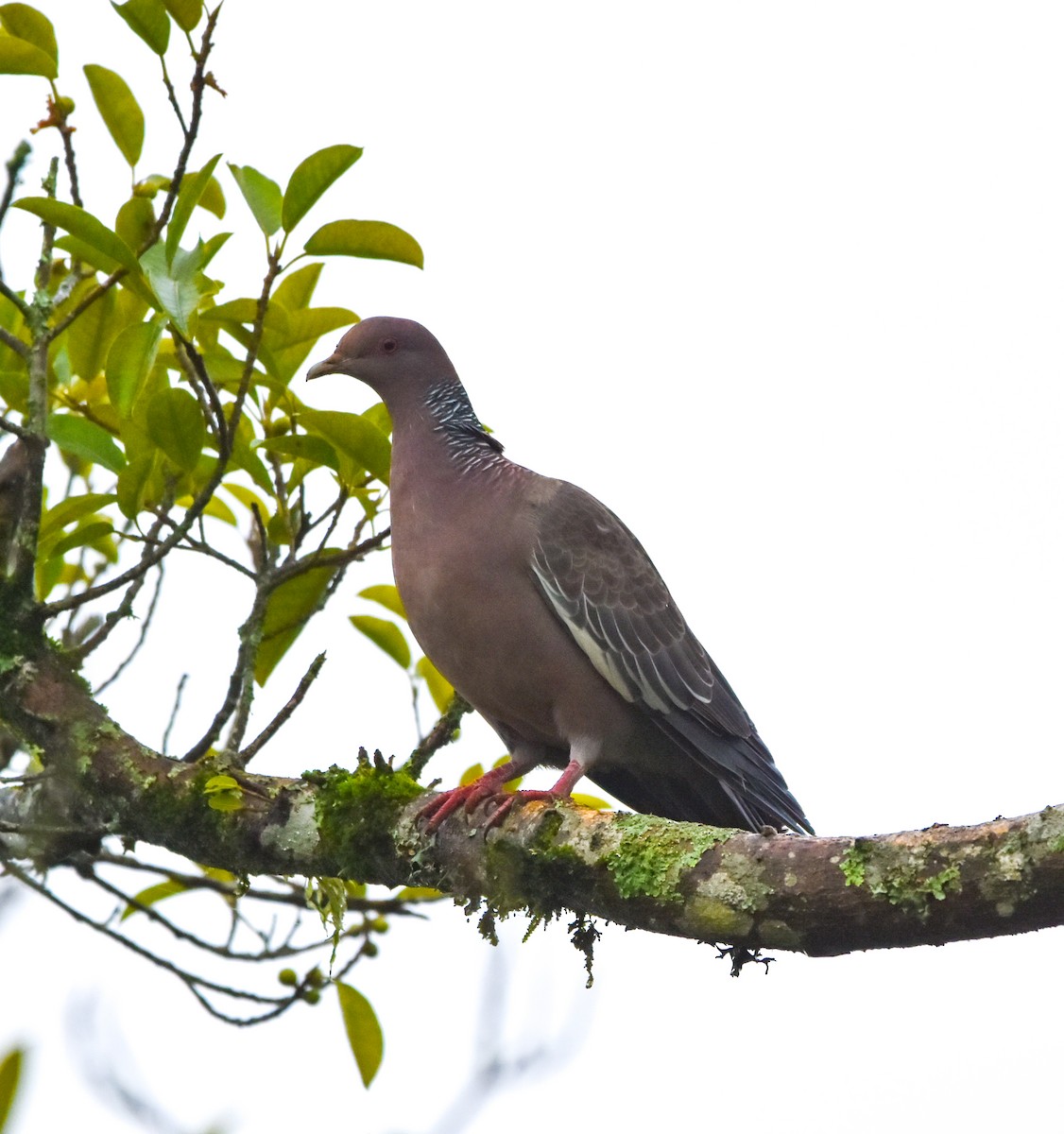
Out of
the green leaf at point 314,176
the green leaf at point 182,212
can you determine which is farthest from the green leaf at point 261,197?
the green leaf at point 182,212

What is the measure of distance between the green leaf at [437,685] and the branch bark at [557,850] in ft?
3.39

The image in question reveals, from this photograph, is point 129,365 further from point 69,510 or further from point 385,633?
point 385,633

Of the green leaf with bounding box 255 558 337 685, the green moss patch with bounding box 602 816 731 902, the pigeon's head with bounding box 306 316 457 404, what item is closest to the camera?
the green moss patch with bounding box 602 816 731 902

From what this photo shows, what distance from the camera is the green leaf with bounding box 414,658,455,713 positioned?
202 inches

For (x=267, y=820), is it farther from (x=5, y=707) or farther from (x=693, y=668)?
(x=693, y=668)

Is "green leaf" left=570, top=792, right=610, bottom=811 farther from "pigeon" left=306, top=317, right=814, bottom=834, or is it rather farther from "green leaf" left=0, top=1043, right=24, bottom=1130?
"green leaf" left=0, top=1043, right=24, bottom=1130

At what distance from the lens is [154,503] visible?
14.7 ft

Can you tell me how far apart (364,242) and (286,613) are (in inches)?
46.8

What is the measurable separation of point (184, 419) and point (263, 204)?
62 centimetres

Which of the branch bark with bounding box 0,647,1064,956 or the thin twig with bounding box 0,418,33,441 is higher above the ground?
the thin twig with bounding box 0,418,33,441

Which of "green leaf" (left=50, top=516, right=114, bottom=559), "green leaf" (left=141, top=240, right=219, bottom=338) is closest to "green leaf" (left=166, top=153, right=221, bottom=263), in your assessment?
Result: "green leaf" (left=141, top=240, right=219, bottom=338)

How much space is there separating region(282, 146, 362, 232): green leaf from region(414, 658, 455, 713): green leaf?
5.49 ft

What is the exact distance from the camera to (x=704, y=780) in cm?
510

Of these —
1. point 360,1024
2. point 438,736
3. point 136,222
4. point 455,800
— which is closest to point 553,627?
point 438,736
